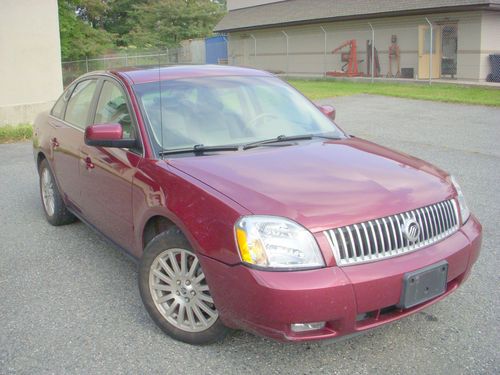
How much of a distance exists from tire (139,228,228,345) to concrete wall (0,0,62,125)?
11290 mm

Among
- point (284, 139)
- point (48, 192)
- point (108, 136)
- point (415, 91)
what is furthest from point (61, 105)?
point (415, 91)

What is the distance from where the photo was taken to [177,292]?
3463 millimetres

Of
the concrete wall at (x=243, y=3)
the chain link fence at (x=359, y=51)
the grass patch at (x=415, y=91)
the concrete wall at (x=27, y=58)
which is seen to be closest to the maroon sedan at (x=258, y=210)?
the concrete wall at (x=27, y=58)

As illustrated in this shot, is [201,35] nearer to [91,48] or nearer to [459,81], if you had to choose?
[91,48]

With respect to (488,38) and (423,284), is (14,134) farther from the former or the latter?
Result: (488,38)

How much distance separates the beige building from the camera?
70.6ft

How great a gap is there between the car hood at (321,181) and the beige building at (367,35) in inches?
753

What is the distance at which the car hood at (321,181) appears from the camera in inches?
118

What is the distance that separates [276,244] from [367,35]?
25.0 metres

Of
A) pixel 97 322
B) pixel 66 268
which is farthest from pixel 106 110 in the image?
pixel 97 322

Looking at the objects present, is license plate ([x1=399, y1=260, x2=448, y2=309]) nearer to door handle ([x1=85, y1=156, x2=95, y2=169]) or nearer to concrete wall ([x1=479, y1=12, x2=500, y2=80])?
door handle ([x1=85, y1=156, x2=95, y2=169])

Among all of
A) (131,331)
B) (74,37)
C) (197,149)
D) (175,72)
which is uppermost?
(74,37)

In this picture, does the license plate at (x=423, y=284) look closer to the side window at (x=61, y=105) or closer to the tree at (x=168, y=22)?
the side window at (x=61, y=105)

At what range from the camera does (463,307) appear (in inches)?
153
